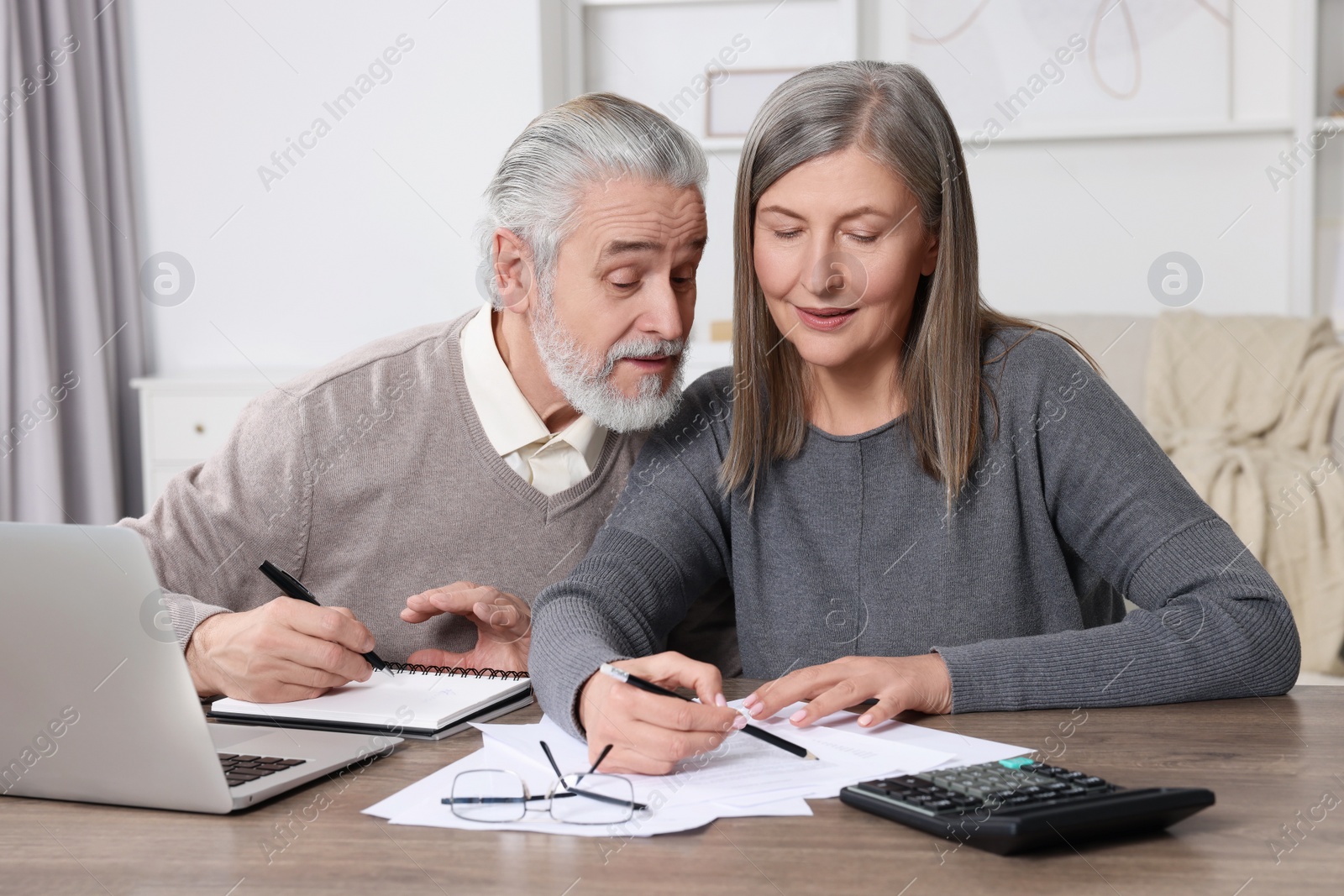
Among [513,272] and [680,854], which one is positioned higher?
[513,272]

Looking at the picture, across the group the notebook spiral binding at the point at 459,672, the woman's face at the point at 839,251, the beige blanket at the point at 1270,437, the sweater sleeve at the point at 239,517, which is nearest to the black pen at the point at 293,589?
the notebook spiral binding at the point at 459,672

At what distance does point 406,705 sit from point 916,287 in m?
0.74

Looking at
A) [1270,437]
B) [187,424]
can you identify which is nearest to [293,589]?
[187,424]

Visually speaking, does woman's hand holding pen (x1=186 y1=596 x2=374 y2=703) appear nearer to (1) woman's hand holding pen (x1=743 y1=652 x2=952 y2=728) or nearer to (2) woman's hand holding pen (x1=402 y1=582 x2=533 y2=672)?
(2) woman's hand holding pen (x1=402 y1=582 x2=533 y2=672)

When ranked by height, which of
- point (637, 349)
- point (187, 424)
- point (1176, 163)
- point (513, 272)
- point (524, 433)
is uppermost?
point (1176, 163)

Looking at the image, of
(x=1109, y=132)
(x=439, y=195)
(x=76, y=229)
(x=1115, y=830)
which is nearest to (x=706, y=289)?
(x=439, y=195)

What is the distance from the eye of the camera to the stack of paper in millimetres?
843

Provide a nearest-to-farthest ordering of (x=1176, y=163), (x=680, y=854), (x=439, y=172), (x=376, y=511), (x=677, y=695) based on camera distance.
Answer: (x=680, y=854)
(x=677, y=695)
(x=376, y=511)
(x=439, y=172)
(x=1176, y=163)

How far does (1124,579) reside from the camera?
1312 mm

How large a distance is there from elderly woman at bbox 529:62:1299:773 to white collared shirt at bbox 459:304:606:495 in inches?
4.6

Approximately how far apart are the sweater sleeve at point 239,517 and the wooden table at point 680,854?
66 centimetres

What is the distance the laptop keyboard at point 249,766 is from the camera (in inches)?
35.8

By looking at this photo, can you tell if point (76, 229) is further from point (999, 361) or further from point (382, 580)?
point (999, 361)

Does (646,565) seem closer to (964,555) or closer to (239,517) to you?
(964,555)
